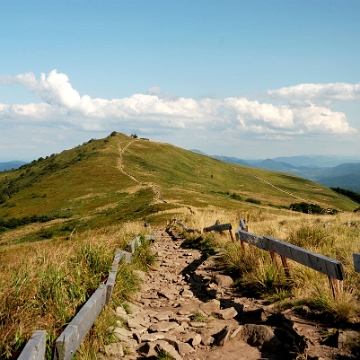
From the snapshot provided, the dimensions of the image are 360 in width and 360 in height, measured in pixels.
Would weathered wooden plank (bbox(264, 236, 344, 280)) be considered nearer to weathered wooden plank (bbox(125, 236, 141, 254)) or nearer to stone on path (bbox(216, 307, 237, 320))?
stone on path (bbox(216, 307, 237, 320))

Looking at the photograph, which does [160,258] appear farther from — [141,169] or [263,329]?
[141,169]

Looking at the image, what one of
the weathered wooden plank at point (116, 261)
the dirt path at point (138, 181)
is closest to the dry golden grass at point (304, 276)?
the weathered wooden plank at point (116, 261)

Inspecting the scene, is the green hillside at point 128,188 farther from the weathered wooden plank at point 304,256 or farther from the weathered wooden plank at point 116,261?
the weathered wooden plank at point 304,256

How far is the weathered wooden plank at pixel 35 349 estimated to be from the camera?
394cm

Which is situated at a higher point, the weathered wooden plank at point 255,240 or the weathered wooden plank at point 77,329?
the weathered wooden plank at point 255,240

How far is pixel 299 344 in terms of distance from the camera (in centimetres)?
533

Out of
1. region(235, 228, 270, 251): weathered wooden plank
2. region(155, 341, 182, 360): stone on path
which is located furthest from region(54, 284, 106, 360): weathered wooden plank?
region(235, 228, 270, 251): weathered wooden plank

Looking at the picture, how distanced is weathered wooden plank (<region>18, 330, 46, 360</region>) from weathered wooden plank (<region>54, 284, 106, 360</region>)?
0.22m

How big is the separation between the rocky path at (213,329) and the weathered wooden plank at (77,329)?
49 centimetres

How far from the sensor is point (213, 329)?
6.41 meters

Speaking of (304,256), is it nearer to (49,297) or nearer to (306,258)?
(306,258)

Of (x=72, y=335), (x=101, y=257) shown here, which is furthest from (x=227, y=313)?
(x=72, y=335)

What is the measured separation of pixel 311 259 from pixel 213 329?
2110mm

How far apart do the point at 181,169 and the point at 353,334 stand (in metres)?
108
